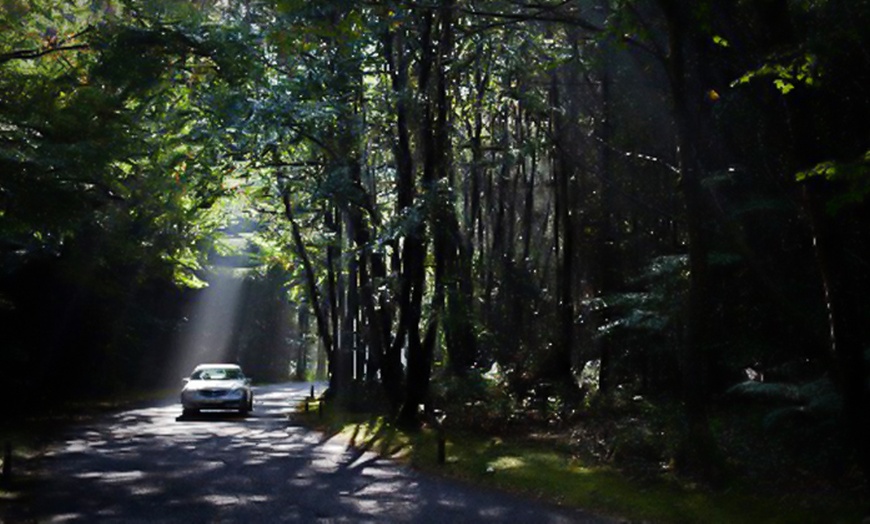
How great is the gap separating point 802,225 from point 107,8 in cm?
1348

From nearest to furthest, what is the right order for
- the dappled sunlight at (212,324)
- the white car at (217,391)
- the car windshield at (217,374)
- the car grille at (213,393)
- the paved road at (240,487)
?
1. the paved road at (240,487)
2. the white car at (217,391)
3. the car grille at (213,393)
4. the car windshield at (217,374)
5. the dappled sunlight at (212,324)

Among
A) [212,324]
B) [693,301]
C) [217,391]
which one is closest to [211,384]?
[217,391]

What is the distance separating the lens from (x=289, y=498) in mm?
14945

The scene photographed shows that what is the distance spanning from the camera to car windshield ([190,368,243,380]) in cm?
3497

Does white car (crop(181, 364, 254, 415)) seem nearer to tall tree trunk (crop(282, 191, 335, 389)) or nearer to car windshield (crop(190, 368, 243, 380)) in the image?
car windshield (crop(190, 368, 243, 380))

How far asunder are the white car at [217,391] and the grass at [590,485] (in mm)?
9614

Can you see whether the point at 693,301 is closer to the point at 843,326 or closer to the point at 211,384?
the point at 843,326

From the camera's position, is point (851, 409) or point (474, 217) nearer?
point (851, 409)

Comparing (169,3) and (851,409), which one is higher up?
(169,3)

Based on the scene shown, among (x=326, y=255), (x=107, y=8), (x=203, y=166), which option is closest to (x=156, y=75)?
(x=107, y=8)

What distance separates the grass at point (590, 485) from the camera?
42.1 feet

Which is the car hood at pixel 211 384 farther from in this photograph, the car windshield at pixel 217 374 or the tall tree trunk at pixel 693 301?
the tall tree trunk at pixel 693 301

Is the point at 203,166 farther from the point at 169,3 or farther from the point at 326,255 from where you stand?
the point at 326,255

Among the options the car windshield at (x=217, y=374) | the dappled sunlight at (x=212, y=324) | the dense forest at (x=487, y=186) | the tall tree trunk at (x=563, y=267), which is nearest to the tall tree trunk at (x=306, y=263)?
the dense forest at (x=487, y=186)
